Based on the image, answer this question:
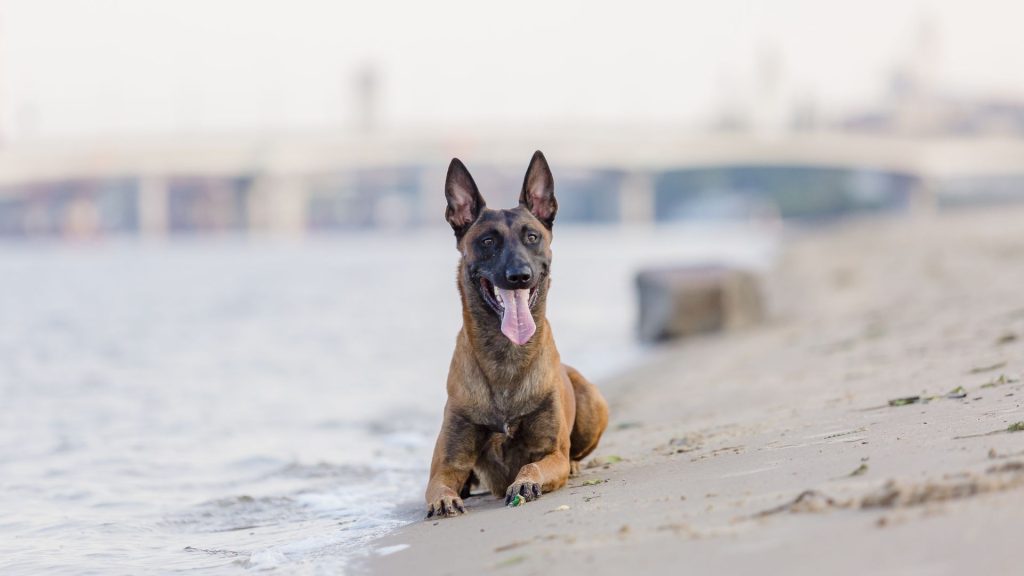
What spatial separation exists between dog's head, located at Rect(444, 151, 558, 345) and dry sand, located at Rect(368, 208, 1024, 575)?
794 millimetres

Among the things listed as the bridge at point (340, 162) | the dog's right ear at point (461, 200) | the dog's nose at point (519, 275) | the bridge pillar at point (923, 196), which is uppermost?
the bridge at point (340, 162)

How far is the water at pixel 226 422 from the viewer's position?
18.2ft

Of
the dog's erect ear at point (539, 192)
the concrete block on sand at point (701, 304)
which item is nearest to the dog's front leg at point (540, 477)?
the dog's erect ear at point (539, 192)

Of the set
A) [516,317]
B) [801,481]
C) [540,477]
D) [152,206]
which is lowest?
[540,477]

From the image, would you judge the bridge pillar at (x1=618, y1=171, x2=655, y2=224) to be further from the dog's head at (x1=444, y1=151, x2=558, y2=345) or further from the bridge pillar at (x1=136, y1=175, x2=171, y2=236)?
the dog's head at (x1=444, y1=151, x2=558, y2=345)

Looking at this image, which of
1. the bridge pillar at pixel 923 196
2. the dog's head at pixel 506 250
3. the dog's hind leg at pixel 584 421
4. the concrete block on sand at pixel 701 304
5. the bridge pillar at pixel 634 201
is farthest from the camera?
the bridge pillar at pixel 634 201

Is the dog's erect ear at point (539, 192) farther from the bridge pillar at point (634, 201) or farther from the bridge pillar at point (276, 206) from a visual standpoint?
the bridge pillar at point (634, 201)

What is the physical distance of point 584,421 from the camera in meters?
6.09

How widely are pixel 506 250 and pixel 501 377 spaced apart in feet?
1.85

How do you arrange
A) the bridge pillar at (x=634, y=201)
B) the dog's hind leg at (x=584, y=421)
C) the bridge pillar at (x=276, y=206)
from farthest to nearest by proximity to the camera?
the bridge pillar at (x=634, y=201) → the bridge pillar at (x=276, y=206) → the dog's hind leg at (x=584, y=421)

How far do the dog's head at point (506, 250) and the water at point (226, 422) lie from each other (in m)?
0.98

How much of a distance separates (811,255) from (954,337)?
2686cm

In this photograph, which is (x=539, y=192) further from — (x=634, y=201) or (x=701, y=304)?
(x=634, y=201)

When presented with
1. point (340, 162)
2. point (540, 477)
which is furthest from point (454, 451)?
point (340, 162)
